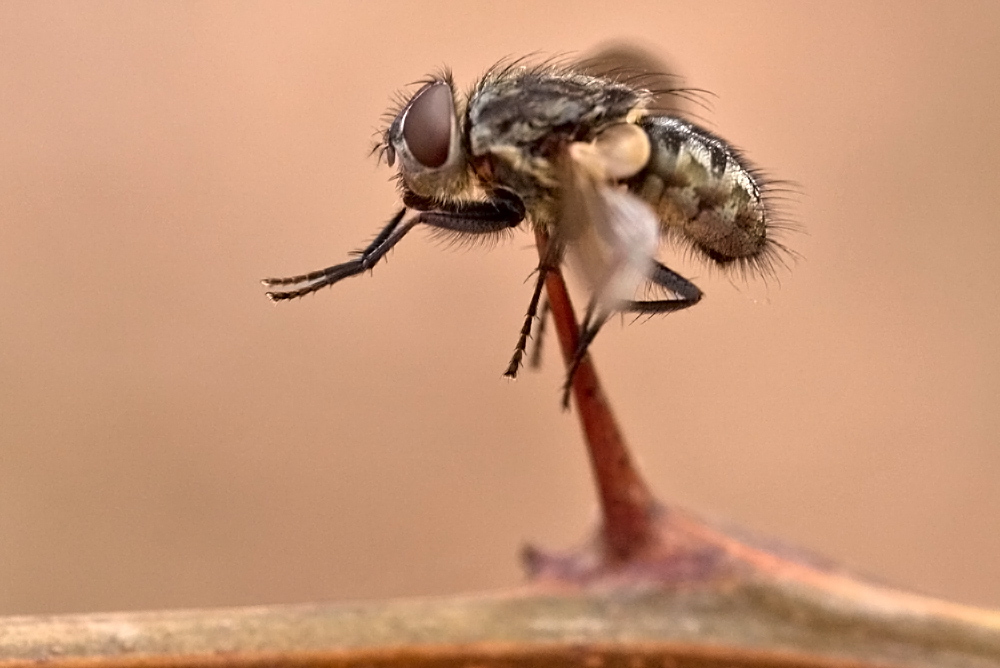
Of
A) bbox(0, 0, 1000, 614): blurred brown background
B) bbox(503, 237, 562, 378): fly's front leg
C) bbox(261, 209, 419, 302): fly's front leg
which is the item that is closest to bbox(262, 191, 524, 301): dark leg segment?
bbox(261, 209, 419, 302): fly's front leg

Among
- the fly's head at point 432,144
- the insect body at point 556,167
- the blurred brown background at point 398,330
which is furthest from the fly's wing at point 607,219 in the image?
the blurred brown background at point 398,330

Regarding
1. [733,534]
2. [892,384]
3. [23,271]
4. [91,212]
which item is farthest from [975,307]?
[23,271]

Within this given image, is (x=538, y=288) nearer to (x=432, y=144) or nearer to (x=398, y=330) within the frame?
(x=432, y=144)

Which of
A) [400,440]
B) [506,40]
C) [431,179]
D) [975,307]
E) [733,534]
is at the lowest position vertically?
[400,440]

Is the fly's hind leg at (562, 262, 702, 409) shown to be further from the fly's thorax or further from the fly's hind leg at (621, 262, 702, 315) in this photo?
the fly's thorax

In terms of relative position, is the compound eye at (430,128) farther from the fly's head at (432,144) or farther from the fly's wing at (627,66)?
the fly's wing at (627,66)

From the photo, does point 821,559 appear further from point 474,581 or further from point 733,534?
point 474,581

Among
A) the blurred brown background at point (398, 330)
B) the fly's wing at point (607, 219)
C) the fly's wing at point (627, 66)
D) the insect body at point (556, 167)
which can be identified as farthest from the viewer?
the blurred brown background at point (398, 330)

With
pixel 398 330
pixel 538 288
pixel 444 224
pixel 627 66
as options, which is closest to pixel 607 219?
pixel 538 288
